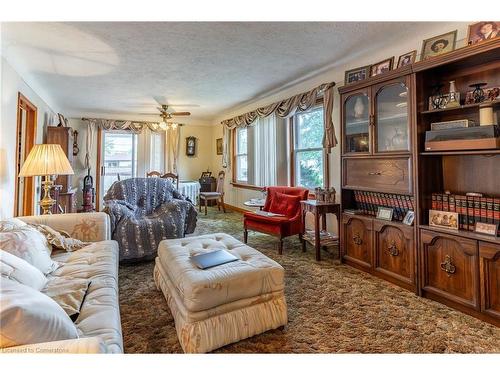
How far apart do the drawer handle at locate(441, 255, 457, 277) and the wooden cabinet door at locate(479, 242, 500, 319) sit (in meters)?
0.19

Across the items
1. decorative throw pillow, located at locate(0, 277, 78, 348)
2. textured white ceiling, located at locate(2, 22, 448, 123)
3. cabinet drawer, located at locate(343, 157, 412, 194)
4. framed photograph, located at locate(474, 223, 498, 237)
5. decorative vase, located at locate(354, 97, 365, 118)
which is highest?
textured white ceiling, located at locate(2, 22, 448, 123)

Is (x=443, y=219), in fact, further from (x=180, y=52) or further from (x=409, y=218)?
(x=180, y=52)

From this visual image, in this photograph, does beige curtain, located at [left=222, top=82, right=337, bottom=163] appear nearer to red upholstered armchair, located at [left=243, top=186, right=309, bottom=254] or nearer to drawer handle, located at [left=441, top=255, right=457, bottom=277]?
red upholstered armchair, located at [left=243, top=186, right=309, bottom=254]

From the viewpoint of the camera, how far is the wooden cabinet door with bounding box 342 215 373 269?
2744 millimetres

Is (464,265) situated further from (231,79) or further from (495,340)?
(231,79)

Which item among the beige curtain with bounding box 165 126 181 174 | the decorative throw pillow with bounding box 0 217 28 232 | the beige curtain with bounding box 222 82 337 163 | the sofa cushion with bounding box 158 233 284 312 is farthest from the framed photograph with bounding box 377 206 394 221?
the beige curtain with bounding box 165 126 181 174

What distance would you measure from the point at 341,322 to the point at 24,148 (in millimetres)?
4439

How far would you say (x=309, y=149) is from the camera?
169 inches

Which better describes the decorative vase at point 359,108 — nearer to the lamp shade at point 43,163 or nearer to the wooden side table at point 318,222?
the wooden side table at point 318,222

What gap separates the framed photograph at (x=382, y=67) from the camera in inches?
106

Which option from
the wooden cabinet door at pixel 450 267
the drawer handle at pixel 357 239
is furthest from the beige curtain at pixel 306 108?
the wooden cabinet door at pixel 450 267

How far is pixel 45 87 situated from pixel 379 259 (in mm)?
5403
